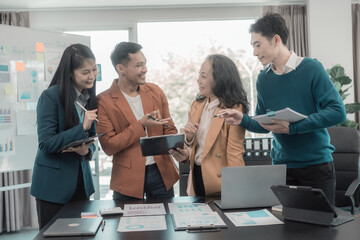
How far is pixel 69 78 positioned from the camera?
2.07 m

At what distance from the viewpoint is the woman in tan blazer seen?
6.63 feet

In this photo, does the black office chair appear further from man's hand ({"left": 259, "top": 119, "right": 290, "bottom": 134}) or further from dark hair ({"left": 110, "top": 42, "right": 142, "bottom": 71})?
dark hair ({"left": 110, "top": 42, "right": 142, "bottom": 71})

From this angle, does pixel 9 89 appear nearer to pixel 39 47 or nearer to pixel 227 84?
pixel 39 47

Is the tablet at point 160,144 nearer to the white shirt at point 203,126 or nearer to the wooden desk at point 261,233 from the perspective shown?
the white shirt at point 203,126

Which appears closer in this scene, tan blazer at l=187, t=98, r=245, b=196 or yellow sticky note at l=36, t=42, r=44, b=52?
tan blazer at l=187, t=98, r=245, b=196

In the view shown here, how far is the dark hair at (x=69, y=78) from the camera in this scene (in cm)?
203

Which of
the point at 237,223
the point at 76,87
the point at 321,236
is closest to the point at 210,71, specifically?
the point at 76,87

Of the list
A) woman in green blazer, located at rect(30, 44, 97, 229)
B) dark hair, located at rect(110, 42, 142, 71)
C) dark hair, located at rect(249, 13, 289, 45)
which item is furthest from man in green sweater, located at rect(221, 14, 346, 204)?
woman in green blazer, located at rect(30, 44, 97, 229)

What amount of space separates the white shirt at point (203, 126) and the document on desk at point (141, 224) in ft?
1.77

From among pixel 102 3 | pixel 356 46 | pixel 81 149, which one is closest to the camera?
pixel 81 149

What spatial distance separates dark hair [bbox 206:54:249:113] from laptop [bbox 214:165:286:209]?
1.75 ft

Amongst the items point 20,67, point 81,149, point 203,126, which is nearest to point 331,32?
point 203,126

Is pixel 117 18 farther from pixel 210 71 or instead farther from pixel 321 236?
pixel 321 236

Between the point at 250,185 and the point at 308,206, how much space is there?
0.29 meters
